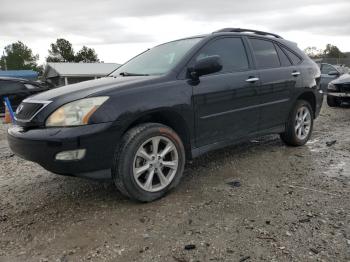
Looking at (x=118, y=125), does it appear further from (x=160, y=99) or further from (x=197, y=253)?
(x=197, y=253)

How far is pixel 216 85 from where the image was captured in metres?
4.34

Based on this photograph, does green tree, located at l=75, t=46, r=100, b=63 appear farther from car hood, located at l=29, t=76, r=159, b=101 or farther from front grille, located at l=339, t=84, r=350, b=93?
car hood, located at l=29, t=76, r=159, b=101

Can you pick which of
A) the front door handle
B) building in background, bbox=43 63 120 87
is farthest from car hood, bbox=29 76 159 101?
building in background, bbox=43 63 120 87

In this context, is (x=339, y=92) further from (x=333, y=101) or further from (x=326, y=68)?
(x=326, y=68)

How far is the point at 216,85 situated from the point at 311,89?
7.74 feet

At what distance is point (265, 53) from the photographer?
17.4 feet

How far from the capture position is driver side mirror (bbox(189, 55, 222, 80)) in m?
3.98

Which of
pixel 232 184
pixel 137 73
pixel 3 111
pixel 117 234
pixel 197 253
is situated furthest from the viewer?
pixel 3 111

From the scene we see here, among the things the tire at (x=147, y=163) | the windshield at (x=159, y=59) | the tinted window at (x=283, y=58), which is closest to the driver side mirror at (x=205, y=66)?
the windshield at (x=159, y=59)

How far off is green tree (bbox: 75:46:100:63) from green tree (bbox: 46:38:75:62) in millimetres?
2107

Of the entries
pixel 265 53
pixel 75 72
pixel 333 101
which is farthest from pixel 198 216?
pixel 75 72

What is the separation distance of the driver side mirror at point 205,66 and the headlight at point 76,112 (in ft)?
3.62

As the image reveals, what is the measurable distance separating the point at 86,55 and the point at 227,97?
243ft

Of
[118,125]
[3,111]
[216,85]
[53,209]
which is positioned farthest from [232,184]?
[3,111]
